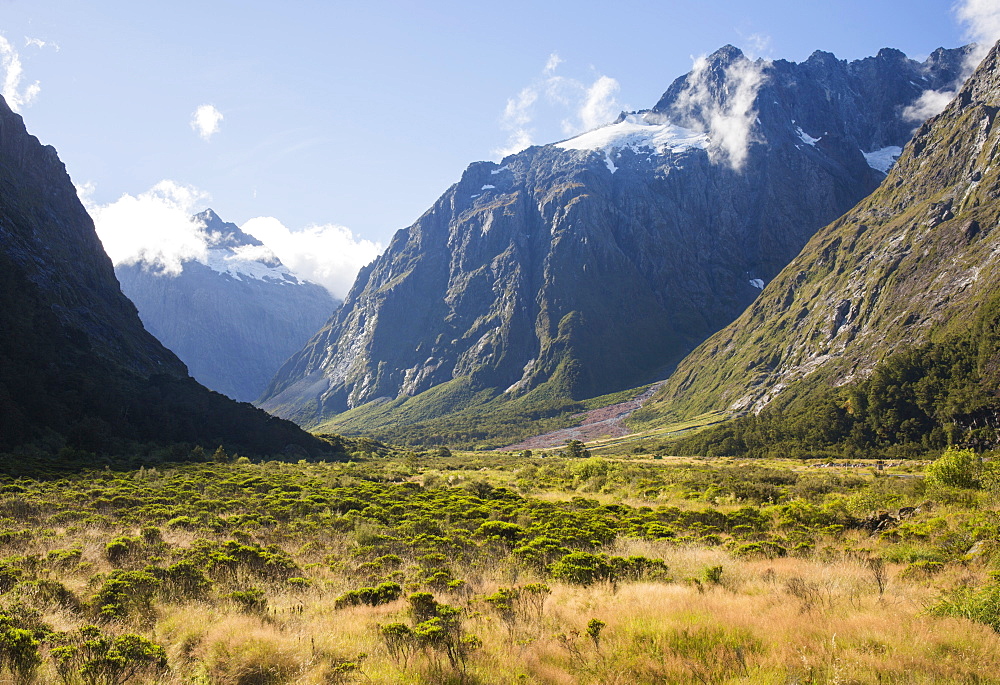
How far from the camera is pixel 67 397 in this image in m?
58.5

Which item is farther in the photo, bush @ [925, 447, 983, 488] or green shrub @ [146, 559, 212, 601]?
bush @ [925, 447, 983, 488]

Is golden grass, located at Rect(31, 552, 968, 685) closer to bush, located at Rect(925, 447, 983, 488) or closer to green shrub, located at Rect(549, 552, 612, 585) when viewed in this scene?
green shrub, located at Rect(549, 552, 612, 585)

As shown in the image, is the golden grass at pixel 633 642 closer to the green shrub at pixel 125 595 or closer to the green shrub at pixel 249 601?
the green shrub at pixel 249 601

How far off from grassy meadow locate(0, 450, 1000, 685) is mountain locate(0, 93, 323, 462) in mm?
34502

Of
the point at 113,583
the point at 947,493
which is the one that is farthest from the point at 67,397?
the point at 947,493

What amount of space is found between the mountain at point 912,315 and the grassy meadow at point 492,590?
97.8 m

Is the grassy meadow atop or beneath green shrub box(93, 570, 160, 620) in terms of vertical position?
beneath

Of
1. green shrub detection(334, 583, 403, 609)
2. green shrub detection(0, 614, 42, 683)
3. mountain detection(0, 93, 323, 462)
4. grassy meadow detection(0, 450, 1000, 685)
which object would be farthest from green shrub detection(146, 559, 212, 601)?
mountain detection(0, 93, 323, 462)

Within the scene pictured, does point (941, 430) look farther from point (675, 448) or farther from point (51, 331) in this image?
point (51, 331)

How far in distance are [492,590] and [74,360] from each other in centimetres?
8010

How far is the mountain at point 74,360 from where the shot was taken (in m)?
53.7

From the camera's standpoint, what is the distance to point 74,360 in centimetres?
6850

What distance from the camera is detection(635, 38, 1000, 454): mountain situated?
10156 centimetres

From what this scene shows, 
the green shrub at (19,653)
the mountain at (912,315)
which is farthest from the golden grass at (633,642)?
the mountain at (912,315)
